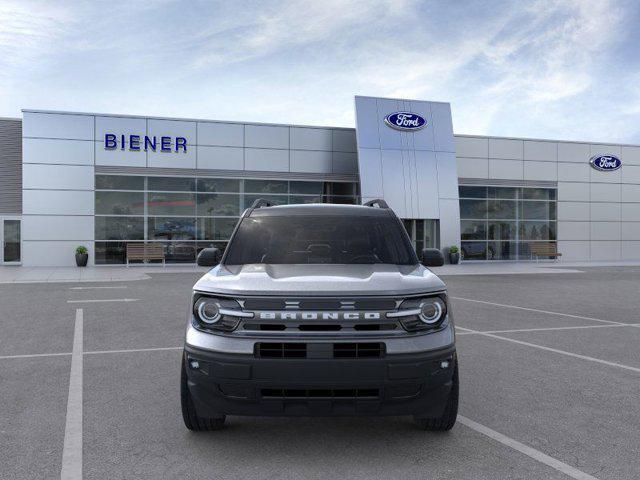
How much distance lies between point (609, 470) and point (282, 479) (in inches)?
80.6

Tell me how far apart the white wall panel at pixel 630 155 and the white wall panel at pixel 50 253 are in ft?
95.3

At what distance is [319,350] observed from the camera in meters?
3.54

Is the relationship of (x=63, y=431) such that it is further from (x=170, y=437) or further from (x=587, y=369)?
(x=587, y=369)

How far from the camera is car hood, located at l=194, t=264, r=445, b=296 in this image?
12.1ft

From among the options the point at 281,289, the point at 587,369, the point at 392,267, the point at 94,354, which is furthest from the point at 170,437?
the point at 587,369

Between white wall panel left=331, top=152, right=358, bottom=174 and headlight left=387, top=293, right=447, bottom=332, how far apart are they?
24332mm

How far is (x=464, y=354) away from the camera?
7004mm

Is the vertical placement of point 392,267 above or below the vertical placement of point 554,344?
above

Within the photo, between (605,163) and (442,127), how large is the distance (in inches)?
423

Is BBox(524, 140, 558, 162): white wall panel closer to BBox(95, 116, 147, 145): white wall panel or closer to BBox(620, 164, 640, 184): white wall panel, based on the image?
BBox(620, 164, 640, 184): white wall panel

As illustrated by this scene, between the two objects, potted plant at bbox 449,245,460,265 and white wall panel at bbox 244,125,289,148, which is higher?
white wall panel at bbox 244,125,289,148

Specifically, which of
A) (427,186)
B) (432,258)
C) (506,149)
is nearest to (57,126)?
(427,186)

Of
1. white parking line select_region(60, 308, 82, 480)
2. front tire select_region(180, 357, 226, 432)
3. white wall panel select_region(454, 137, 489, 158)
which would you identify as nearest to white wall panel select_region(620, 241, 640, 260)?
white wall panel select_region(454, 137, 489, 158)

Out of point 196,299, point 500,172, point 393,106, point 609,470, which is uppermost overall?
point 393,106
